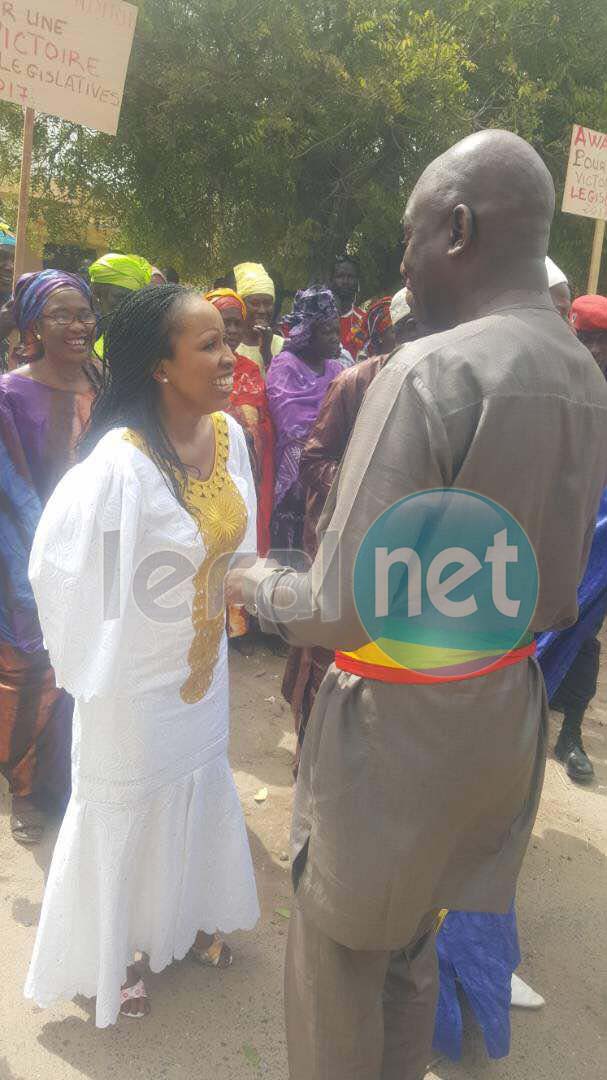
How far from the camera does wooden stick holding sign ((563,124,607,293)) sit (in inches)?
189

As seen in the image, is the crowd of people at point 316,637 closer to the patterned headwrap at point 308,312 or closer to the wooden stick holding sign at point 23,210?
the wooden stick holding sign at point 23,210

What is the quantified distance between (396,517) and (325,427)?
1.67 metres

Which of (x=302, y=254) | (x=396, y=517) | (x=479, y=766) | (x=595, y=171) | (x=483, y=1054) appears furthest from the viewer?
(x=302, y=254)

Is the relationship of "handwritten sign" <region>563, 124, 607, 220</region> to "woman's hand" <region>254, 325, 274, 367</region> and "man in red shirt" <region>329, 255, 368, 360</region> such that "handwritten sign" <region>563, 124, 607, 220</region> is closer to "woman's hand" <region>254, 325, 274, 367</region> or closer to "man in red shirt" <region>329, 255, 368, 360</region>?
"man in red shirt" <region>329, 255, 368, 360</region>

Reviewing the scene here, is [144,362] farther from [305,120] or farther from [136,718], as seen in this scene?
[305,120]

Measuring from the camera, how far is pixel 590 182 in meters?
4.92

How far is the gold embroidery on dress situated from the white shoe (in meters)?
1.24

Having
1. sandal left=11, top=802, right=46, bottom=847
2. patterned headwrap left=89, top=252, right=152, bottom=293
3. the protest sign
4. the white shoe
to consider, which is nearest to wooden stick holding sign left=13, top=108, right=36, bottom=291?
the protest sign

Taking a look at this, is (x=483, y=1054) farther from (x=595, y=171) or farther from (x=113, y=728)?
(x=595, y=171)

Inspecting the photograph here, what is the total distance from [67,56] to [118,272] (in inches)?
40.8

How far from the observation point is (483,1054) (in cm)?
215

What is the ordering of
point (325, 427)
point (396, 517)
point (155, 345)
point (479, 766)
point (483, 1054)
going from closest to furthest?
1. point (396, 517)
2. point (479, 766)
3. point (155, 345)
4. point (483, 1054)
5. point (325, 427)

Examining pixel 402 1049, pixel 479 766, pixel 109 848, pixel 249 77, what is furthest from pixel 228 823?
pixel 249 77

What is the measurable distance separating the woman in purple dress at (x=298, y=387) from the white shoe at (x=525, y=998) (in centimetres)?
226
